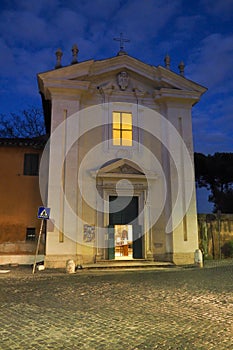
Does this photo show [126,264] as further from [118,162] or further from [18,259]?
[18,259]

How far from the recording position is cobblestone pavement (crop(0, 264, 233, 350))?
404cm

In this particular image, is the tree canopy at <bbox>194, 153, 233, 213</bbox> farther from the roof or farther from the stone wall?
the roof

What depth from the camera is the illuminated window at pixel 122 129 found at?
47.3 feet

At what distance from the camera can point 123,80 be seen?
1479cm

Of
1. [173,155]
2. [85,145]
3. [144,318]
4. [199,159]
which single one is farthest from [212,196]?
[144,318]

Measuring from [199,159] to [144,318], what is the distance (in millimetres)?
23856

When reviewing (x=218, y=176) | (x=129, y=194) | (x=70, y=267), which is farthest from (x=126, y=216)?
(x=218, y=176)

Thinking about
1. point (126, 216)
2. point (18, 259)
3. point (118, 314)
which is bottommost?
point (118, 314)

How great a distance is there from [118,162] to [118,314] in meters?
8.86

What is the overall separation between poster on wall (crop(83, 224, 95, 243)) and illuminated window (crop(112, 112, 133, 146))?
13.1 feet

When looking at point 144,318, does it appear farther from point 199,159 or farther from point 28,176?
point 199,159

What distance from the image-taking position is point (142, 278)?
9453 mm

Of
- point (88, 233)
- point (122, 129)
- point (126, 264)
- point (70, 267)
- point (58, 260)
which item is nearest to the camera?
point (70, 267)

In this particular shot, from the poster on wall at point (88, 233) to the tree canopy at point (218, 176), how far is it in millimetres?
16811
